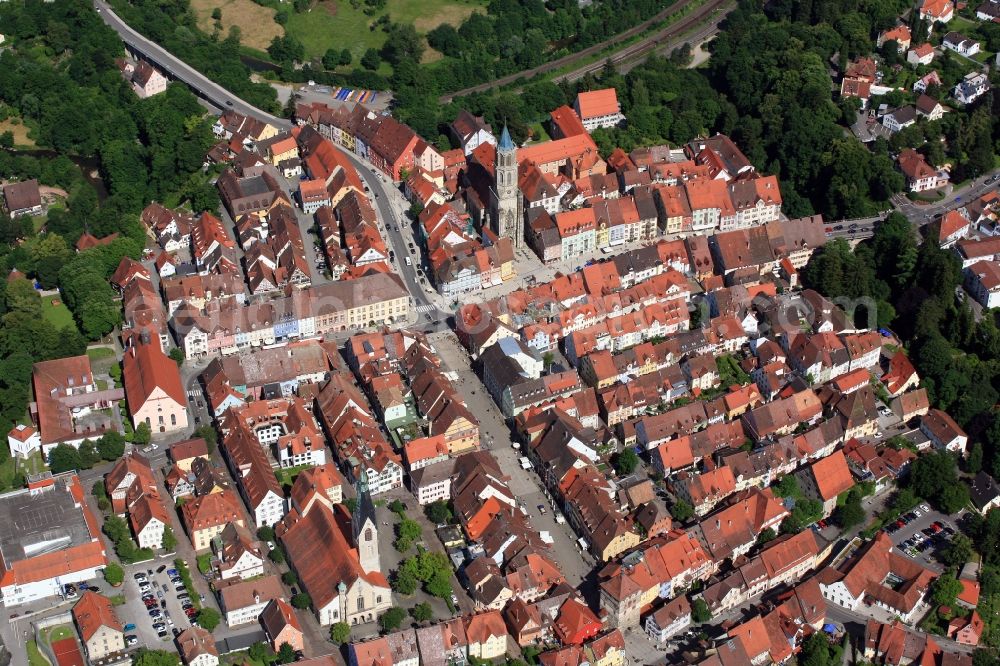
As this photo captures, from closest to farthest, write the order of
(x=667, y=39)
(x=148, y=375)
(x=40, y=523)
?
(x=40, y=523) < (x=148, y=375) < (x=667, y=39)

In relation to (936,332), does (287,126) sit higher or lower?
higher

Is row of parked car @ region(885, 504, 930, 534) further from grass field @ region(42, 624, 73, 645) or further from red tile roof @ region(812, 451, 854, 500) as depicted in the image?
grass field @ region(42, 624, 73, 645)

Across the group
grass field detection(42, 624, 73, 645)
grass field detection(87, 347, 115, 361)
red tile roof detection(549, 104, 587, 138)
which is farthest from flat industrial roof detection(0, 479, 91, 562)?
red tile roof detection(549, 104, 587, 138)

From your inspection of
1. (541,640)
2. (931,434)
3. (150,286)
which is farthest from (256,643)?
(931,434)

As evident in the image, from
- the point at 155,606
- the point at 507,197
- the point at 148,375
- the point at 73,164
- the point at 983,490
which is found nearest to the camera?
the point at 155,606

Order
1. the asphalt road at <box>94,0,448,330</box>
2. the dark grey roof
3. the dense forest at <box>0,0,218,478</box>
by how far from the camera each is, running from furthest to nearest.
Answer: the asphalt road at <box>94,0,448,330</box> → the dense forest at <box>0,0,218,478</box> → the dark grey roof

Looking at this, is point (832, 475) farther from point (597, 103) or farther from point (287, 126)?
point (287, 126)

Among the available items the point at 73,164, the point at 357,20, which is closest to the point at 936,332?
the point at 73,164
